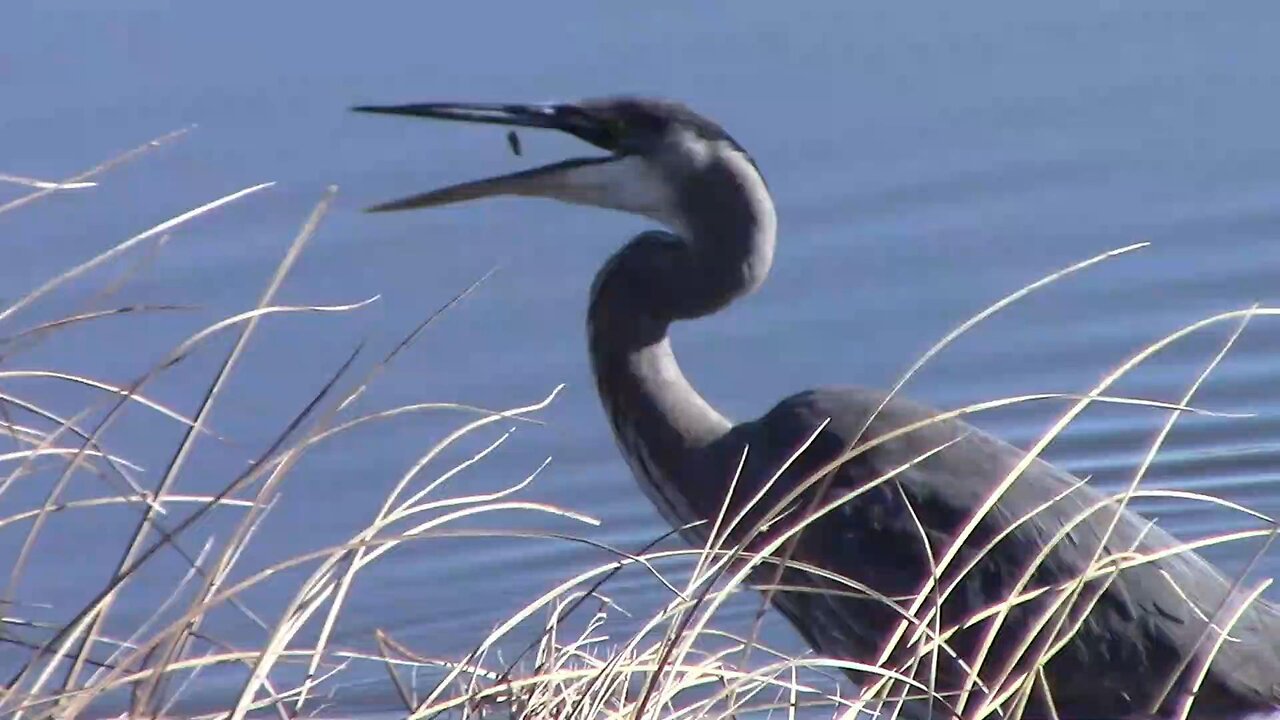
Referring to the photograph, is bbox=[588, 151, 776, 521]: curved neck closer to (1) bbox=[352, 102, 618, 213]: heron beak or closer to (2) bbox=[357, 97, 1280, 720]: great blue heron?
(2) bbox=[357, 97, 1280, 720]: great blue heron

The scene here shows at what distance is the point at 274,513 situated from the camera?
504 centimetres

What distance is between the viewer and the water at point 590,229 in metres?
5.21

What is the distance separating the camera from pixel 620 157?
14.6 feet

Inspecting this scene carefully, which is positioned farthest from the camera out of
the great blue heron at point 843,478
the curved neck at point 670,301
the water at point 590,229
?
the water at point 590,229

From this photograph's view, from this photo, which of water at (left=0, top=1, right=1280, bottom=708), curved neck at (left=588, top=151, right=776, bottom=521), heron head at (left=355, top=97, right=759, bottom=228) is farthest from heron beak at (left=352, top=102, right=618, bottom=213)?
water at (left=0, top=1, right=1280, bottom=708)

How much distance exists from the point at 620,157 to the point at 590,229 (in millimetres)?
1488

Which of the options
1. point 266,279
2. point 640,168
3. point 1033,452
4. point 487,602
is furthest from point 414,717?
point 266,279

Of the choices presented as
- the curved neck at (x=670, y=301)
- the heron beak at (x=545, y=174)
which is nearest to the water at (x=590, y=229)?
the curved neck at (x=670, y=301)

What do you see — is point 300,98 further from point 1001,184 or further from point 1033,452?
point 1033,452

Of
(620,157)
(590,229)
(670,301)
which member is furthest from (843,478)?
(590,229)

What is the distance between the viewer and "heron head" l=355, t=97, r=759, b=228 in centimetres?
439

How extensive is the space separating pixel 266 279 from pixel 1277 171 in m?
2.68

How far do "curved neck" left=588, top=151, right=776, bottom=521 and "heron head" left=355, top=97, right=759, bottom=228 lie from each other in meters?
0.06

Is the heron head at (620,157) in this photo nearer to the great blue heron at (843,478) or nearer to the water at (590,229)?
the great blue heron at (843,478)
